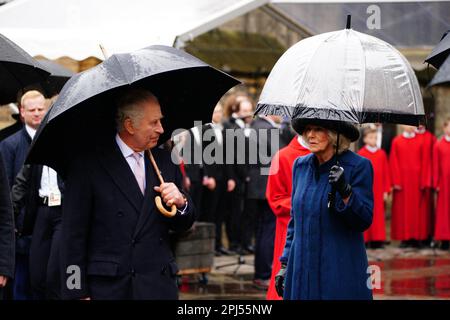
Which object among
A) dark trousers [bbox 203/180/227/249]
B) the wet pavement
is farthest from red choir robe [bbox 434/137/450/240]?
dark trousers [bbox 203/180/227/249]

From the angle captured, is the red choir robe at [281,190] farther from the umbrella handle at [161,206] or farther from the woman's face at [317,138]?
the umbrella handle at [161,206]

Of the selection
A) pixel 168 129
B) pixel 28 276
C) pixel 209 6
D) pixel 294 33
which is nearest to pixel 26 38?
pixel 209 6

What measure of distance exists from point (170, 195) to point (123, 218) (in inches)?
11.6

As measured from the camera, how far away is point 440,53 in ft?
21.3

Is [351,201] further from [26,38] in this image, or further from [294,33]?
[294,33]

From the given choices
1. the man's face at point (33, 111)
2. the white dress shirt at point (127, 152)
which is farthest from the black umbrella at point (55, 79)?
the white dress shirt at point (127, 152)

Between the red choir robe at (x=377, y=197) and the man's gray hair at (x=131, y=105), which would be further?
the red choir robe at (x=377, y=197)

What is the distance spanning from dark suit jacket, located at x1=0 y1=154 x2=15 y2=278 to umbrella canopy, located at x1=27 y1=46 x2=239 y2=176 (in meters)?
0.31

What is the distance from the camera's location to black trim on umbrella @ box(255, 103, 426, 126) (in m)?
5.84

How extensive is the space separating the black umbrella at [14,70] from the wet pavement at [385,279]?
15.5 feet

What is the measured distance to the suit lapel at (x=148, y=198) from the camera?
5969 millimetres

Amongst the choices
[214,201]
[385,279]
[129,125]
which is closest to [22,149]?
[129,125]

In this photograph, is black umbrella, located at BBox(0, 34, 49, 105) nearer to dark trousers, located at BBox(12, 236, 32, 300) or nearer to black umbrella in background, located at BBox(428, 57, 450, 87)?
dark trousers, located at BBox(12, 236, 32, 300)

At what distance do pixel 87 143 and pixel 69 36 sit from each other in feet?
18.5
